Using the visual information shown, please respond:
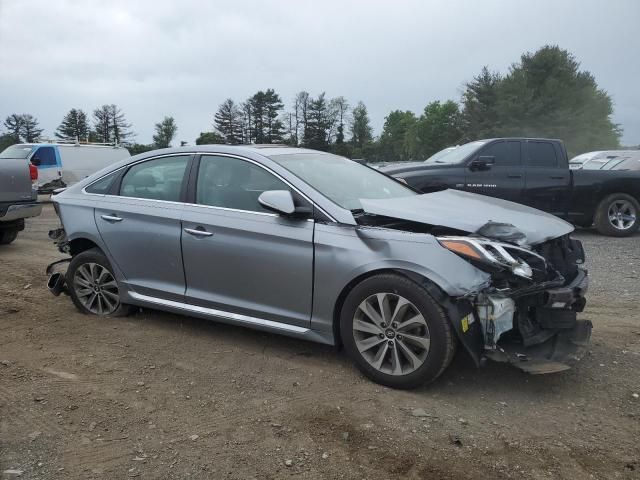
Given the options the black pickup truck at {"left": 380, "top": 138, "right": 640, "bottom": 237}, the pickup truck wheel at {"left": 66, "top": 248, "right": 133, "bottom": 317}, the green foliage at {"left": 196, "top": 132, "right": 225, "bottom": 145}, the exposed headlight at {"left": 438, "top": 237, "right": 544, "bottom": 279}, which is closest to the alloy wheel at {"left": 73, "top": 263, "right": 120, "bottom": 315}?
the pickup truck wheel at {"left": 66, "top": 248, "right": 133, "bottom": 317}

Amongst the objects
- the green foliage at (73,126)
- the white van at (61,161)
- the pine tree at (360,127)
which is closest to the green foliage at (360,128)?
the pine tree at (360,127)

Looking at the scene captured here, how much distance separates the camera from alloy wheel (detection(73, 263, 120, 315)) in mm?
4867

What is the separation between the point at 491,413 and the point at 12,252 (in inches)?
314

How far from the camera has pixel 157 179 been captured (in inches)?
183

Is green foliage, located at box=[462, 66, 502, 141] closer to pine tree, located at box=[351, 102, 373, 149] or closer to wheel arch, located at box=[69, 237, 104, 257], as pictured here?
pine tree, located at box=[351, 102, 373, 149]

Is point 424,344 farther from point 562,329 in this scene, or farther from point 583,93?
point 583,93

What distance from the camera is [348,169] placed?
470cm

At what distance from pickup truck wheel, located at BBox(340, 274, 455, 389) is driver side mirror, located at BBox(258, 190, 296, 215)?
27.9 inches

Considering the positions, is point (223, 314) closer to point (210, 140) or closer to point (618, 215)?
point (210, 140)

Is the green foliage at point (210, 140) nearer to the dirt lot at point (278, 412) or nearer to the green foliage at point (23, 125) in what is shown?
the dirt lot at point (278, 412)

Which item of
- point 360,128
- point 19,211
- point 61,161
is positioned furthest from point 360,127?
point 19,211

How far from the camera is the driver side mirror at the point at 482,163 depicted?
9094 millimetres

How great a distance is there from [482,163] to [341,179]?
5458mm

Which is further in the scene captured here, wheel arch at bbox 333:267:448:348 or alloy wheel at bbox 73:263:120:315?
alloy wheel at bbox 73:263:120:315
